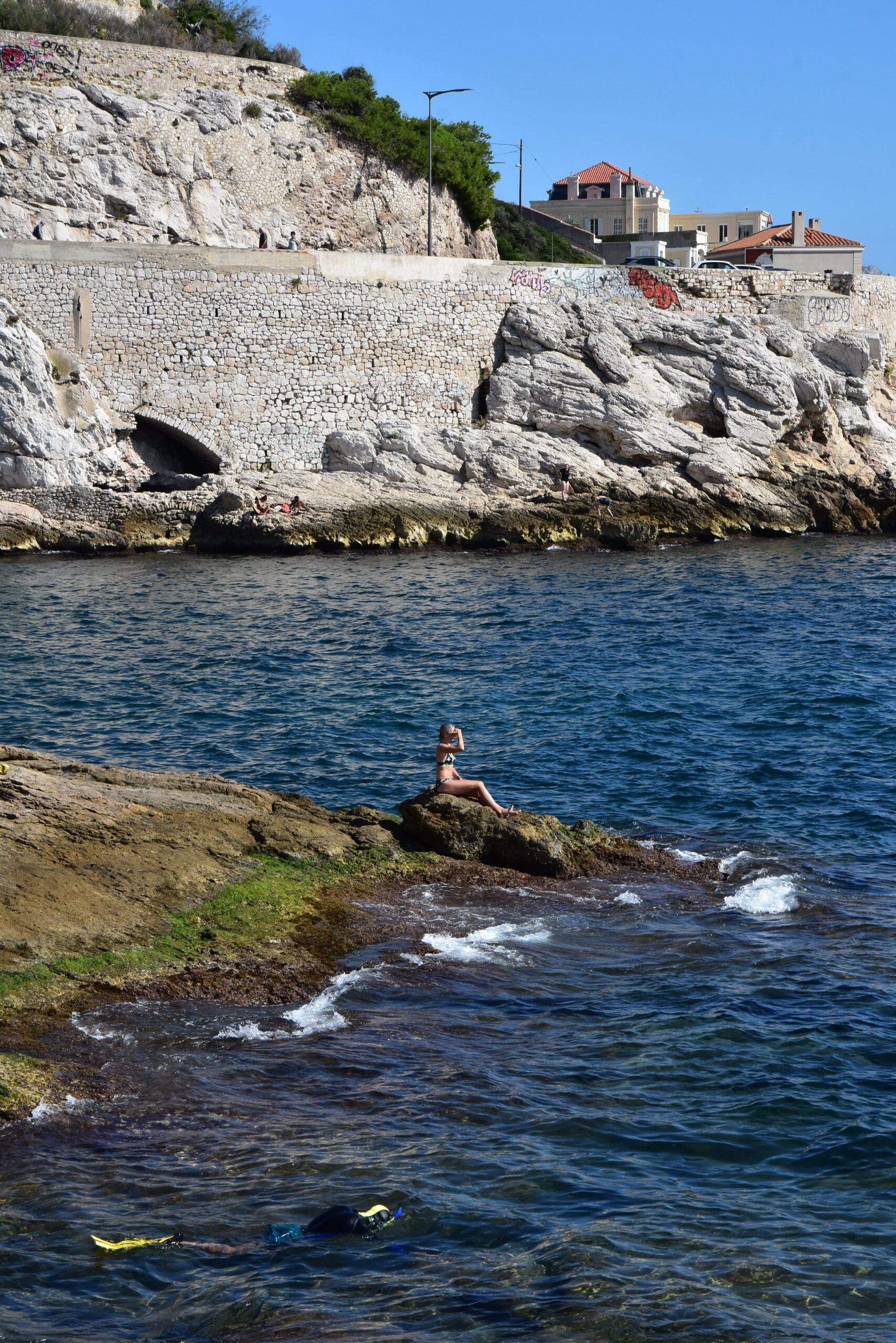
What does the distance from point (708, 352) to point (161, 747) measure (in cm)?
2622

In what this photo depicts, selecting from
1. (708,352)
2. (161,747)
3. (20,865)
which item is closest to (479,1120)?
(20,865)

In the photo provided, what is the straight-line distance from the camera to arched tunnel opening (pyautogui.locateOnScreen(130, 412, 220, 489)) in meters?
32.4

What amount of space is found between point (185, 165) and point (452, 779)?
98.4 feet

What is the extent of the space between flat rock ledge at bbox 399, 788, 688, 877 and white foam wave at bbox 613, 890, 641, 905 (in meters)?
0.50

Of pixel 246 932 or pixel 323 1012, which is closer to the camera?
pixel 323 1012

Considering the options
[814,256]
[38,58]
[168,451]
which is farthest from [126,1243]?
[814,256]

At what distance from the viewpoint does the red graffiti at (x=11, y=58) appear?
33.8m

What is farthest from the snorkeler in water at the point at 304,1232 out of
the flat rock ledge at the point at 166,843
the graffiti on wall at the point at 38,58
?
the graffiti on wall at the point at 38,58

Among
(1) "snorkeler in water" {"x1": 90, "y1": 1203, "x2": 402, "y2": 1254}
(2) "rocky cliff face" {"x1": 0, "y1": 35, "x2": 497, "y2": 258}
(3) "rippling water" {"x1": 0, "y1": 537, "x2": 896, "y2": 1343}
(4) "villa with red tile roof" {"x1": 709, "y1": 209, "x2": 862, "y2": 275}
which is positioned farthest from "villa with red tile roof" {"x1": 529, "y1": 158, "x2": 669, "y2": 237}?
(1) "snorkeler in water" {"x1": 90, "y1": 1203, "x2": 402, "y2": 1254}

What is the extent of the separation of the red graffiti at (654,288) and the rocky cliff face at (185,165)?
768 cm

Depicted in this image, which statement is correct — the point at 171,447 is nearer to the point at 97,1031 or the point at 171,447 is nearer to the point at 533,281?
the point at 533,281

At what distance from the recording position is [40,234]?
32344 millimetres

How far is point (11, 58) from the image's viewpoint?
3388 centimetres

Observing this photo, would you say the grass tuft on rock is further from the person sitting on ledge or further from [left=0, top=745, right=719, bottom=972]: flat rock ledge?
the person sitting on ledge
